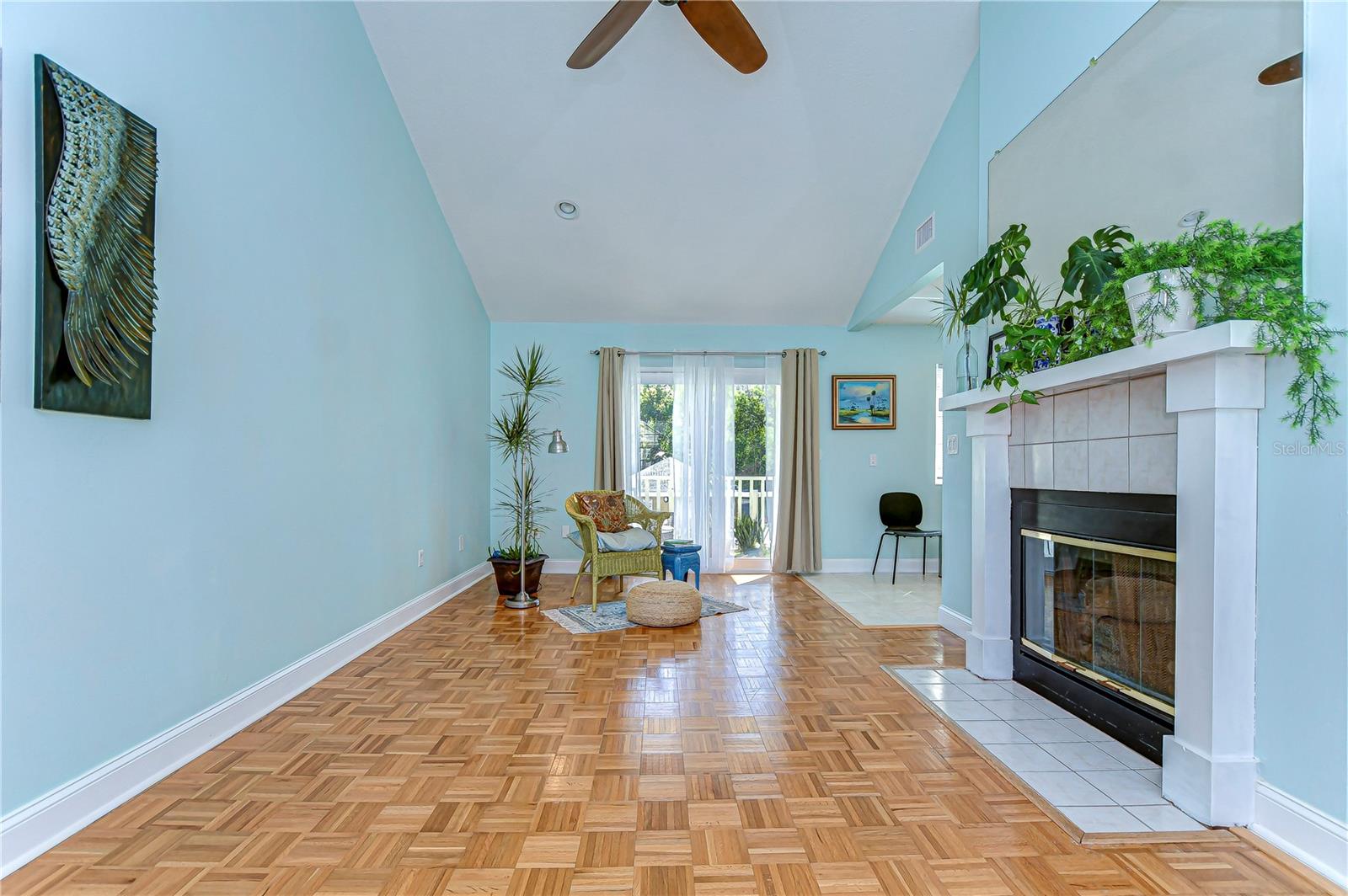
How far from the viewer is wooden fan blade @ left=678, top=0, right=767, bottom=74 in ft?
8.20

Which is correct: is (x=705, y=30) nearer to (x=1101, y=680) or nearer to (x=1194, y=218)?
(x=1194, y=218)

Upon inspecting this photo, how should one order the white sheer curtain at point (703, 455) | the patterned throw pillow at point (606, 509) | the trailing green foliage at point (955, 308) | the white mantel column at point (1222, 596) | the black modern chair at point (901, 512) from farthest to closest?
1. the white sheer curtain at point (703, 455)
2. the black modern chair at point (901, 512)
3. the patterned throw pillow at point (606, 509)
4. the trailing green foliage at point (955, 308)
5. the white mantel column at point (1222, 596)

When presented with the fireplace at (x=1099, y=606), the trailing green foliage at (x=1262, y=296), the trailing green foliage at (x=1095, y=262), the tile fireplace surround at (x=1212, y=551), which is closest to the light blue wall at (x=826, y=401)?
the fireplace at (x=1099, y=606)

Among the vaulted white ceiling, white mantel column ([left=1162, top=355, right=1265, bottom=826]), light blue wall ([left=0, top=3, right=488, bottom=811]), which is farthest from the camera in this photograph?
the vaulted white ceiling

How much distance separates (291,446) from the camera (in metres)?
2.69

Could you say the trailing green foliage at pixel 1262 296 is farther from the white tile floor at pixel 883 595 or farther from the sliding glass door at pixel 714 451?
the sliding glass door at pixel 714 451

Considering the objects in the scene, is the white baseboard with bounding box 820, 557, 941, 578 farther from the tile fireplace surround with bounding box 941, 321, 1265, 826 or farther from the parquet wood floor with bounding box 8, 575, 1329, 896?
the tile fireplace surround with bounding box 941, 321, 1265, 826

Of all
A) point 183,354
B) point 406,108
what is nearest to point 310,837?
point 183,354

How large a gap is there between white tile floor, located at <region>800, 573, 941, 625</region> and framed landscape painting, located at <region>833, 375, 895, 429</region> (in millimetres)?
1397

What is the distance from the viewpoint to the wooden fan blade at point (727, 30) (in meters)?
2.50

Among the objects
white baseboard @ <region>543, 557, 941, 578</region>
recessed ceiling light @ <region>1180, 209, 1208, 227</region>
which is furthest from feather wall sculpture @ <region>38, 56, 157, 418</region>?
white baseboard @ <region>543, 557, 941, 578</region>

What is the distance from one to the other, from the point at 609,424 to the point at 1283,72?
15.3ft

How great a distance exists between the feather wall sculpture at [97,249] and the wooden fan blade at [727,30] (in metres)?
1.99

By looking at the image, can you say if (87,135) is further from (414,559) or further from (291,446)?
(414,559)
